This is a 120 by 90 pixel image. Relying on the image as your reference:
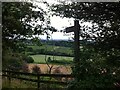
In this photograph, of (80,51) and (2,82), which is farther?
(2,82)

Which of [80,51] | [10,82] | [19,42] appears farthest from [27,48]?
[80,51]

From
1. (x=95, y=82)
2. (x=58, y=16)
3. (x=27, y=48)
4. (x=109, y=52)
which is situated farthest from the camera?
(x=27, y=48)

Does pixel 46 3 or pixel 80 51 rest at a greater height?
pixel 46 3

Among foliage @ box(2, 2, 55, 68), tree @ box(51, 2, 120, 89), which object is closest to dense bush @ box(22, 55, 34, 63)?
foliage @ box(2, 2, 55, 68)

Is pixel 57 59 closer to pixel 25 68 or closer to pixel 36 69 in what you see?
pixel 36 69

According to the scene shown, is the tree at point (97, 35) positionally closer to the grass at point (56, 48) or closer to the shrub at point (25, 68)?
the grass at point (56, 48)

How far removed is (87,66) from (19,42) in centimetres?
147

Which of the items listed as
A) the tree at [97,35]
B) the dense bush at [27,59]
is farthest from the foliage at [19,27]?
the tree at [97,35]

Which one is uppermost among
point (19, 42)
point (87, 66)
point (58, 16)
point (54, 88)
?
point (58, 16)

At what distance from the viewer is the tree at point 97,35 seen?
4.01 metres

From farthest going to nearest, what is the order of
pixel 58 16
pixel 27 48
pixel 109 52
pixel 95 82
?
pixel 27 48 → pixel 58 16 → pixel 109 52 → pixel 95 82

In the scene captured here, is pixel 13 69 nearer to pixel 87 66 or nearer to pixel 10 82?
pixel 10 82

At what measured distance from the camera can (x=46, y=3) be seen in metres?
4.68

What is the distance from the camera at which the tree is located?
13.1ft
